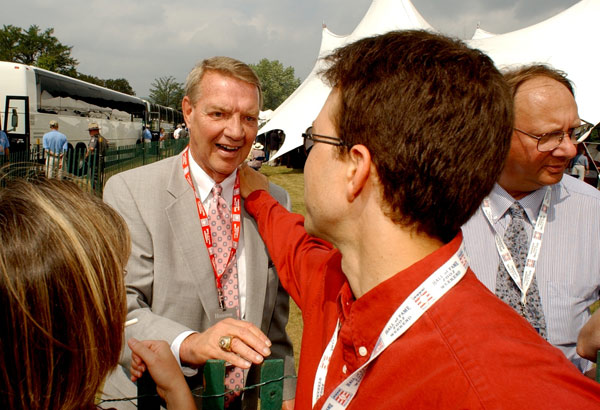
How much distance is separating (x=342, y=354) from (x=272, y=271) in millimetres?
1032

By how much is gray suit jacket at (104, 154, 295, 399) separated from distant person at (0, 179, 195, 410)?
2.31 feet

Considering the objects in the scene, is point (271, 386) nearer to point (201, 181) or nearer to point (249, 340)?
point (249, 340)

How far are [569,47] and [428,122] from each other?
13.8 metres

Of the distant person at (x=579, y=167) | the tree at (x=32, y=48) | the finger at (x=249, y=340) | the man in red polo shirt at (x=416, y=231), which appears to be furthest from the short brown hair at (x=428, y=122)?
the tree at (x=32, y=48)

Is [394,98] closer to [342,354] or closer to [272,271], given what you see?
[342,354]

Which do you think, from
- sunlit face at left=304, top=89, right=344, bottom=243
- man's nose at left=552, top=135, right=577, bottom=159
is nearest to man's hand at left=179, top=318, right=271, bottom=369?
sunlit face at left=304, top=89, right=344, bottom=243

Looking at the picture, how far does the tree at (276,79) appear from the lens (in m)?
101

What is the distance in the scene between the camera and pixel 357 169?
1.35 metres

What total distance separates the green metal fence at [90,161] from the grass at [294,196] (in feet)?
8.69

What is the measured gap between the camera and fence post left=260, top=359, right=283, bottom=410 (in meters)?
1.72

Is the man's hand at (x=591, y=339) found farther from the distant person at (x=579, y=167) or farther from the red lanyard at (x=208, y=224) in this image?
the distant person at (x=579, y=167)

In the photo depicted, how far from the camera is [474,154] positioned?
1.23 metres

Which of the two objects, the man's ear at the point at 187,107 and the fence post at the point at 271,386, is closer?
the fence post at the point at 271,386

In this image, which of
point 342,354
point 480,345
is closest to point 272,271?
point 342,354
